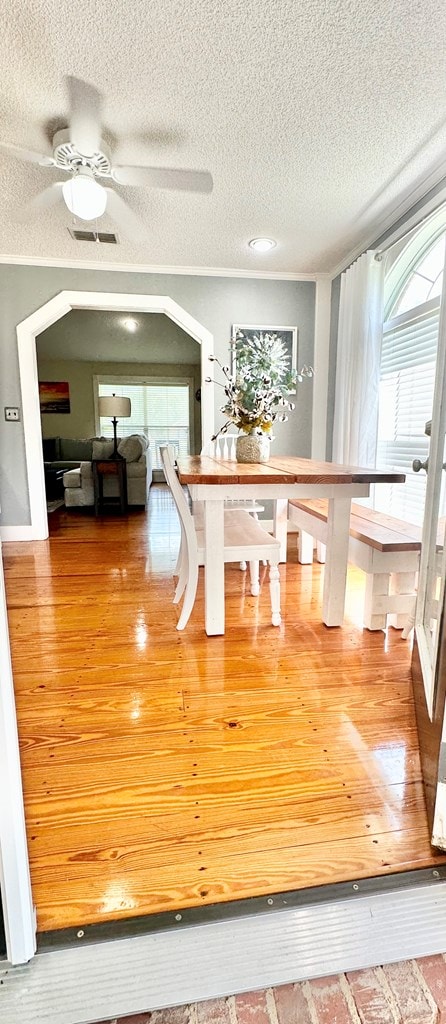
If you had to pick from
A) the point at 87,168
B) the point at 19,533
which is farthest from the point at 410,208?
the point at 19,533

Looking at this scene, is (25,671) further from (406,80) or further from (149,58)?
(406,80)

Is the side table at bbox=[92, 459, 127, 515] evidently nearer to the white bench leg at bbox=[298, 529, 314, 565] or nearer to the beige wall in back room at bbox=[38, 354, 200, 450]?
the white bench leg at bbox=[298, 529, 314, 565]

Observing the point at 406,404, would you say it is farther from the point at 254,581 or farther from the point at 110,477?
the point at 110,477

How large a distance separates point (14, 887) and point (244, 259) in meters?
3.96

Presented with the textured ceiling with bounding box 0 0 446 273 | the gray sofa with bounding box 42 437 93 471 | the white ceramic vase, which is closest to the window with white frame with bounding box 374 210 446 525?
the textured ceiling with bounding box 0 0 446 273

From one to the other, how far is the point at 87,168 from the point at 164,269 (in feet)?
5.26

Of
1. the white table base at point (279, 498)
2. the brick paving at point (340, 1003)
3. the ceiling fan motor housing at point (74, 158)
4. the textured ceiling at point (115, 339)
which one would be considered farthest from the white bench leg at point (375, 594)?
the textured ceiling at point (115, 339)

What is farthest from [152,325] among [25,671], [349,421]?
[25,671]

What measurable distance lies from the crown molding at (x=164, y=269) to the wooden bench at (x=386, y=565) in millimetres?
2556

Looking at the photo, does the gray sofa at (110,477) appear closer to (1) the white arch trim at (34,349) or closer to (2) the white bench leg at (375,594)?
(1) the white arch trim at (34,349)

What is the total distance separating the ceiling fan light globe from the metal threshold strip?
2.75 metres

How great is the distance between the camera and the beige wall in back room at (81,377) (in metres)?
8.43

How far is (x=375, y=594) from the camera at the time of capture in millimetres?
2129

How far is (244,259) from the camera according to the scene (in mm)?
3666
